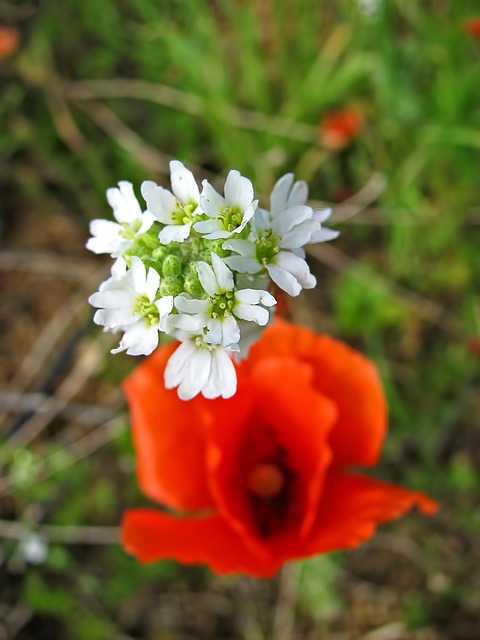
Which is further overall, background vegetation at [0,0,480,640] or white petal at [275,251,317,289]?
background vegetation at [0,0,480,640]

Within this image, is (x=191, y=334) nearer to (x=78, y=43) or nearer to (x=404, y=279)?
(x=404, y=279)

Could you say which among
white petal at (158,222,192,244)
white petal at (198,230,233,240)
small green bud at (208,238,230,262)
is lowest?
white petal at (198,230,233,240)

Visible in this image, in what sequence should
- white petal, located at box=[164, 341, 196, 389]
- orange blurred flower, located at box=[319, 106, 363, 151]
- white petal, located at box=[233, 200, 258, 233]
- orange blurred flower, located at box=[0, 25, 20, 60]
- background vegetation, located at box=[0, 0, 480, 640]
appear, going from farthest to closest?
orange blurred flower, located at box=[0, 25, 20, 60], orange blurred flower, located at box=[319, 106, 363, 151], background vegetation, located at box=[0, 0, 480, 640], white petal, located at box=[164, 341, 196, 389], white petal, located at box=[233, 200, 258, 233]

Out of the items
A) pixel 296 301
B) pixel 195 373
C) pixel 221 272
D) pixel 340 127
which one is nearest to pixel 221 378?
pixel 195 373

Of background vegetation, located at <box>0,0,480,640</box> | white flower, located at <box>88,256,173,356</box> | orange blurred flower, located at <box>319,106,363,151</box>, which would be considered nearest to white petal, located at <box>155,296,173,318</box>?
white flower, located at <box>88,256,173,356</box>

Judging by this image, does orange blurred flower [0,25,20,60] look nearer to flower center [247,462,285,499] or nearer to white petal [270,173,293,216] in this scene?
flower center [247,462,285,499]

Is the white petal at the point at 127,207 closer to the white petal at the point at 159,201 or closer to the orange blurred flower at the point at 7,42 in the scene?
the white petal at the point at 159,201

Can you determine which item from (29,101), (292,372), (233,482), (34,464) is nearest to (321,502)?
(233,482)
